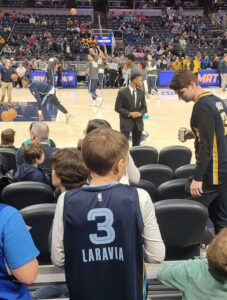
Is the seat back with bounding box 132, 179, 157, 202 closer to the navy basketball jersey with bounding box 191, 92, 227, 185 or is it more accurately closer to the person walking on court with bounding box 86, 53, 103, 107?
the navy basketball jersey with bounding box 191, 92, 227, 185

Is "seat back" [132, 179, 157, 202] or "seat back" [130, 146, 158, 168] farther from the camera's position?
"seat back" [130, 146, 158, 168]

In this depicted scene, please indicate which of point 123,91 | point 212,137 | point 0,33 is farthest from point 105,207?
point 0,33

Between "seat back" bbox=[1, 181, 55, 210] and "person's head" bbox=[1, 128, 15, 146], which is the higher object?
"seat back" bbox=[1, 181, 55, 210]

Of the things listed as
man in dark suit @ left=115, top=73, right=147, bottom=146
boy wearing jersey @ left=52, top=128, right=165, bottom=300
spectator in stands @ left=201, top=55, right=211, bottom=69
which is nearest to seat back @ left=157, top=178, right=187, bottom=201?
boy wearing jersey @ left=52, top=128, right=165, bottom=300

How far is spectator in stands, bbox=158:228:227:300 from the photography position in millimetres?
1778

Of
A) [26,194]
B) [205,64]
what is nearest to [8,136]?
[26,194]

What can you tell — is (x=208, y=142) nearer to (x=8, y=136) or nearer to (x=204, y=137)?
(x=204, y=137)

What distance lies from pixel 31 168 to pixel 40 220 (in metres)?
1.25

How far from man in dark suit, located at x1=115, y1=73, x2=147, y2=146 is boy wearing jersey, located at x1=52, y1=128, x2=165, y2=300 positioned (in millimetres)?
5087

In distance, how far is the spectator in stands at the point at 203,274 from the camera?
178 centimetres

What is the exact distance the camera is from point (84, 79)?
20.0 m

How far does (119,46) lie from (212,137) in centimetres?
2317

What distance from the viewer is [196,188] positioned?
126 inches

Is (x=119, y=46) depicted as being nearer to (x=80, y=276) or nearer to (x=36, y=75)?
(x=36, y=75)
